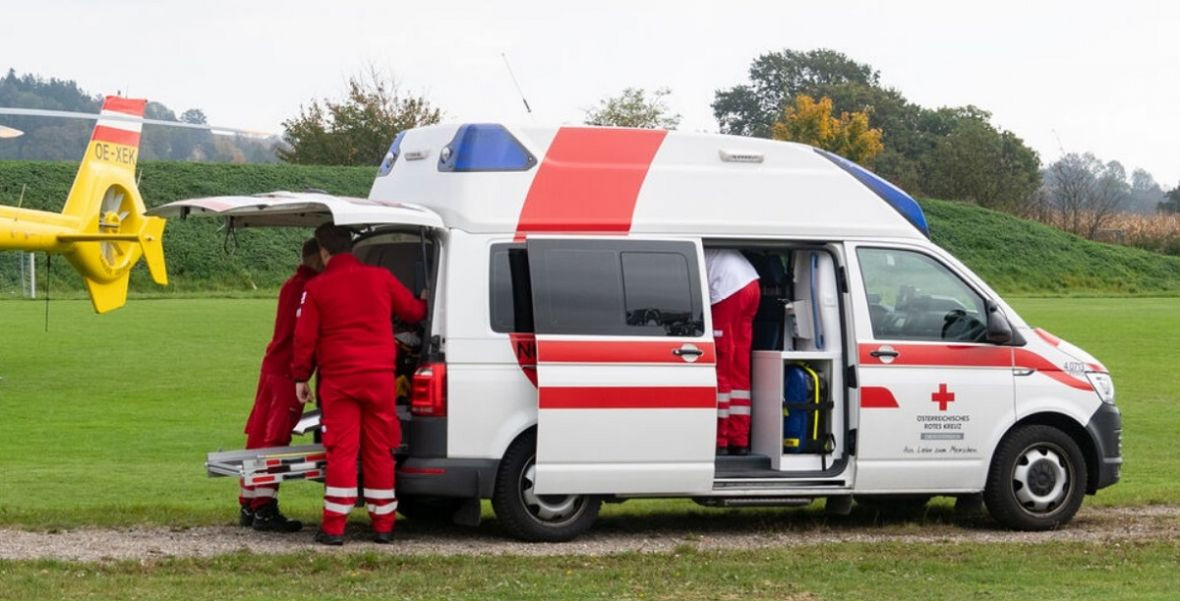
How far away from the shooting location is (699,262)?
10.5 metres

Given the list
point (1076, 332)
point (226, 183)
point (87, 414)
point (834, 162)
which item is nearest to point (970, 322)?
point (834, 162)

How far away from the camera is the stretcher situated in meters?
10.0

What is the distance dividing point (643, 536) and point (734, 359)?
48.1 inches

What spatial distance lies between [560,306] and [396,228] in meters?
1.20

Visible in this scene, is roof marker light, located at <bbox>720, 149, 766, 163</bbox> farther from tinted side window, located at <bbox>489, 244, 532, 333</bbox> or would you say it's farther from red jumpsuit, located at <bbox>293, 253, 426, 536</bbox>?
red jumpsuit, located at <bbox>293, 253, 426, 536</bbox>

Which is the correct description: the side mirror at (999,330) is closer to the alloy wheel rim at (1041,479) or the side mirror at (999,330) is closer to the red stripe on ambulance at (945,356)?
the red stripe on ambulance at (945,356)

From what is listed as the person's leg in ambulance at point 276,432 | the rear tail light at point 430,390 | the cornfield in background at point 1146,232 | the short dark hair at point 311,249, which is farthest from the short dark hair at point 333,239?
the cornfield in background at point 1146,232

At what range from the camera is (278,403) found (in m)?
10.7

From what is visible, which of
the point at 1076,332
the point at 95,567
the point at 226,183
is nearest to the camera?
the point at 95,567

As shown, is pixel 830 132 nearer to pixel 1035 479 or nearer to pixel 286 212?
pixel 1035 479

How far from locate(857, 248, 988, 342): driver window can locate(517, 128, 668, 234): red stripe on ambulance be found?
1560 millimetres

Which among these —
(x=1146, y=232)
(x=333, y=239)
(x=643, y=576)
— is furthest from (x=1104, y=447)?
(x=1146, y=232)

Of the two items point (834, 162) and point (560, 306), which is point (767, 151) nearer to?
point (834, 162)

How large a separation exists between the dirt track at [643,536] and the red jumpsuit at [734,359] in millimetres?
662
